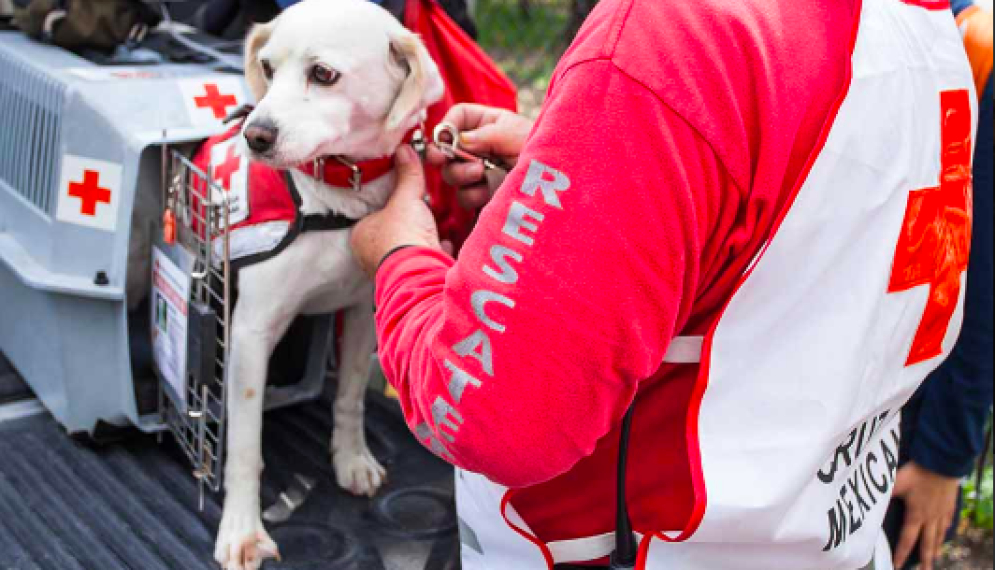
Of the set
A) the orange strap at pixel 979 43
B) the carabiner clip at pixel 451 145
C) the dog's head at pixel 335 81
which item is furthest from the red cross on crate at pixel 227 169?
the orange strap at pixel 979 43

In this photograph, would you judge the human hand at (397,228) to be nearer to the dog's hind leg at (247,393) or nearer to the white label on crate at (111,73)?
the dog's hind leg at (247,393)

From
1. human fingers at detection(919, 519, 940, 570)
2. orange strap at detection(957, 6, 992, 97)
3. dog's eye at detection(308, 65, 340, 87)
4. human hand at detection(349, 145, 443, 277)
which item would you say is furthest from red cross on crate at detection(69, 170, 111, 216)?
human fingers at detection(919, 519, 940, 570)

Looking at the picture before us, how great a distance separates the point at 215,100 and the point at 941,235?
1214 millimetres

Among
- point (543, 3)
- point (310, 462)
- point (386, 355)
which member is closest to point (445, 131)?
point (386, 355)

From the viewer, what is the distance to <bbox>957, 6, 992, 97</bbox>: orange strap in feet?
4.99

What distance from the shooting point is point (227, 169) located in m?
1.51

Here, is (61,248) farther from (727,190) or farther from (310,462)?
(727,190)

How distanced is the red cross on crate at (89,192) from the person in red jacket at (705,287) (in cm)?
75

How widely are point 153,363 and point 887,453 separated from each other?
1245 millimetres

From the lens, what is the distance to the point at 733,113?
786 millimetres

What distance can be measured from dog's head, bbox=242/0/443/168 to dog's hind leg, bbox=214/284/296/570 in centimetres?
26

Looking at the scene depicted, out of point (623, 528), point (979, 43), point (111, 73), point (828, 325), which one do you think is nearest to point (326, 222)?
point (111, 73)

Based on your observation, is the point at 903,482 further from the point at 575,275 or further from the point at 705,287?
the point at 575,275

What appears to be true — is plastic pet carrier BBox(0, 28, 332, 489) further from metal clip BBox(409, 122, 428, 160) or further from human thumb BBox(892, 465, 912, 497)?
human thumb BBox(892, 465, 912, 497)
